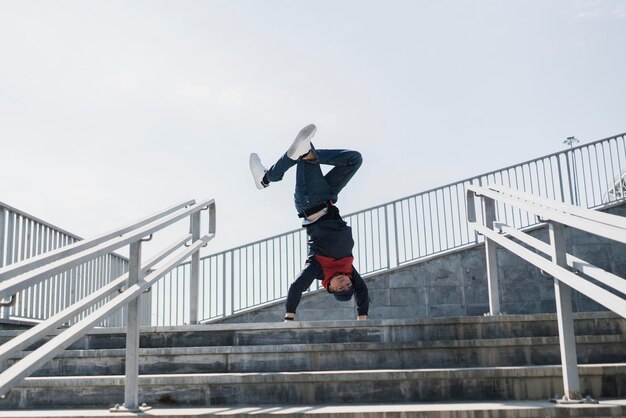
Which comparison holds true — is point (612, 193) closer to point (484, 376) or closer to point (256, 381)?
point (484, 376)

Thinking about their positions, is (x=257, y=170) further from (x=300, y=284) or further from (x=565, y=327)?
(x=565, y=327)

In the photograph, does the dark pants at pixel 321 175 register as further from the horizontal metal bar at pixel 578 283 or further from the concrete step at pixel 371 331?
the horizontal metal bar at pixel 578 283

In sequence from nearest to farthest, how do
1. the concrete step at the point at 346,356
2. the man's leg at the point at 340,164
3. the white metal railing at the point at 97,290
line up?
1. the white metal railing at the point at 97,290
2. the concrete step at the point at 346,356
3. the man's leg at the point at 340,164

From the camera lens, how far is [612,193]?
37.2 feet

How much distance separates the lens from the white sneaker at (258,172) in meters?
5.43

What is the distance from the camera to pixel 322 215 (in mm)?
5531

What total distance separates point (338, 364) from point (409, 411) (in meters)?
1.09

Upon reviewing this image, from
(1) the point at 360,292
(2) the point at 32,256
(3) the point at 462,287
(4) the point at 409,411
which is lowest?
(4) the point at 409,411

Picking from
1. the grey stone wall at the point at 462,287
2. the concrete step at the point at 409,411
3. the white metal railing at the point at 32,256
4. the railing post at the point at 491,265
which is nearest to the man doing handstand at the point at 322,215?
the railing post at the point at 491,265

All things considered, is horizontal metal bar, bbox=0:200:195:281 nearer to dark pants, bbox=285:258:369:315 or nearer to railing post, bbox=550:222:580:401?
dark pants, bbox=285:258:369:315

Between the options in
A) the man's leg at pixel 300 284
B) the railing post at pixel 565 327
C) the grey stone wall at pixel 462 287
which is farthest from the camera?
the grey stone wall at pixel 462 287

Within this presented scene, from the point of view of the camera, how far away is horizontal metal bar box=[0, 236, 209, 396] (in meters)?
2.71

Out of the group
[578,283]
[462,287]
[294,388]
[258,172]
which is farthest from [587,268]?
[462,287]

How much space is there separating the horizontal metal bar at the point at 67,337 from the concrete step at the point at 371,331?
659 millimetres
